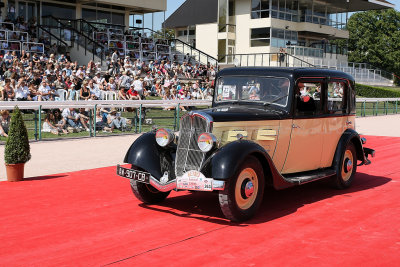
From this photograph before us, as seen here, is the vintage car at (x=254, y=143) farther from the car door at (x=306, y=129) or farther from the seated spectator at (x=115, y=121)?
the seated spectator at (x=115, y=121)

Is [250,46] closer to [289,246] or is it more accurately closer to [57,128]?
[57,128]

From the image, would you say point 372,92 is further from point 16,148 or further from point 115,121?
point 16,148

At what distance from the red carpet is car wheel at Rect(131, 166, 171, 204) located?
0.48 ft

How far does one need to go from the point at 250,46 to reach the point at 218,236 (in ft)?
139

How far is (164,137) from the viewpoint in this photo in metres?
7.63

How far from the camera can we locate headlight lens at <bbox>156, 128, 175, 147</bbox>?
757 cm

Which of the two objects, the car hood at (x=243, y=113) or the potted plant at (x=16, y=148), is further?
the potted plant at (x=16, y=148)

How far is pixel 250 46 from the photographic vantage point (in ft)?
156

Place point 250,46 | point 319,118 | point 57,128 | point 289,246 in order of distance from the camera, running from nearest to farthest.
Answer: point 289,246, point 319,118, point 57,128, point 250,46

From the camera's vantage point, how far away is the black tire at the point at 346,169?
900 cm

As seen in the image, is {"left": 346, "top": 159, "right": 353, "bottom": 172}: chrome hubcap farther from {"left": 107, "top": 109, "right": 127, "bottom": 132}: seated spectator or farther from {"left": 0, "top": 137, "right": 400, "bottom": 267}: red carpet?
{"left": 107, "top": 109, "right": 127, "bottom": 132}: seated spectator

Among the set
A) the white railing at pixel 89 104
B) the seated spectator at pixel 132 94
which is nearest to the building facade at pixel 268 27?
the seated spectator at pixel 132 94

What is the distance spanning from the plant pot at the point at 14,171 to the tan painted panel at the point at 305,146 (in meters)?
4.97

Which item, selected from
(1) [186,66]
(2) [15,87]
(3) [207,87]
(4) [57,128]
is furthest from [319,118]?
(1) [186,66]
